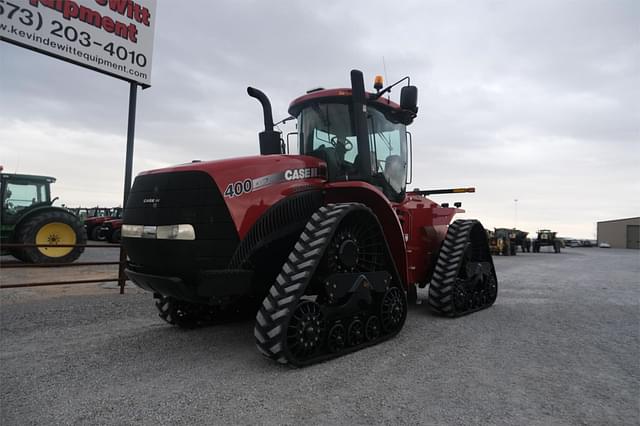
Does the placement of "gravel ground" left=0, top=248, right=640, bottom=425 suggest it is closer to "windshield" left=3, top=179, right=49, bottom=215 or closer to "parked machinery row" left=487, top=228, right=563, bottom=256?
"windshield" left=3, top=179, right=49, bottom=215

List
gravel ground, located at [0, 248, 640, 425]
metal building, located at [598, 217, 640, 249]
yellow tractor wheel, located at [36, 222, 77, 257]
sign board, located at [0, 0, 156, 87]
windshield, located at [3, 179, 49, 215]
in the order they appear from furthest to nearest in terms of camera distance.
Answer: metal building, located at [598, 217, 640, 249] → windshield, located at [3, 179, 49, 215] → yellow tractor wheel, located at [36, 222, 77, 257] → sign board, located at [0, 0, 156, 87] → gravel ground, located at [0, 248, 640, 425]

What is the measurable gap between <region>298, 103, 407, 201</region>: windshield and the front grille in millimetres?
1641

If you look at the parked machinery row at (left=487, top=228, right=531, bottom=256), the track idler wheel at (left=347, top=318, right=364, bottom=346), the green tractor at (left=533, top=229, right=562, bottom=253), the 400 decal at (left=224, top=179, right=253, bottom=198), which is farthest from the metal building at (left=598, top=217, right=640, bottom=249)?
the 400 decal at (left=224, top=179, right=253, bottom=198)

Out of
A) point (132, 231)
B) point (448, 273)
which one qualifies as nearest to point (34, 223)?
point (132, 231)

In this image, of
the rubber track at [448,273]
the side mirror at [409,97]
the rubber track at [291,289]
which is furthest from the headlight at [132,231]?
the rubber track at [448,273]

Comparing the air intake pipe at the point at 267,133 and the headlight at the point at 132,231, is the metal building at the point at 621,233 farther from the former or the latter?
the headlight at the point at 132,231

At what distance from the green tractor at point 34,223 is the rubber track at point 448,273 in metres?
10.3

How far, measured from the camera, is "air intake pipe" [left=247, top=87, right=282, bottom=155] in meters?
5.16

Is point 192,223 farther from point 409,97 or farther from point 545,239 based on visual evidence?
point 545,239

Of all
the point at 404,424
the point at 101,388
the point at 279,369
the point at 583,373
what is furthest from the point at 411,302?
the point at 101,388

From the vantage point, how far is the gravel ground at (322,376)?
2.61 m

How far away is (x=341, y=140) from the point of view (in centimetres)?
476

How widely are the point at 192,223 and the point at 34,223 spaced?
33.1ft

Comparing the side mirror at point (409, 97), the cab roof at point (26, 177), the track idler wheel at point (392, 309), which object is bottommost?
the track idler wheel at point (392, 309)
